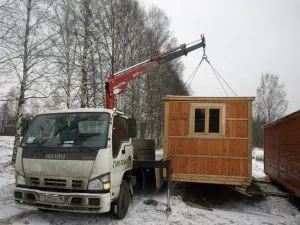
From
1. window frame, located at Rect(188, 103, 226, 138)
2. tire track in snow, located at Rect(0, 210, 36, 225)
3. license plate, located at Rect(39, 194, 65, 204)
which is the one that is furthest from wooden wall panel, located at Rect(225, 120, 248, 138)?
tire track in snow, located at Rect(0, 210, 36, 225)

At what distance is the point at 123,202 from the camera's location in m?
7.15

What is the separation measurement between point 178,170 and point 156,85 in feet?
61.7

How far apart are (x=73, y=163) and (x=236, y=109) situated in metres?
5.17

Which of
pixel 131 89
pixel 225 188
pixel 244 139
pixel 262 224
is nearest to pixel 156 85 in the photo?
pixel 131 89

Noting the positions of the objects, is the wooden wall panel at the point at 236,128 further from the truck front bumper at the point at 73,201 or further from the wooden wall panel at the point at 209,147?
the truck front bumper at the point at 73,201

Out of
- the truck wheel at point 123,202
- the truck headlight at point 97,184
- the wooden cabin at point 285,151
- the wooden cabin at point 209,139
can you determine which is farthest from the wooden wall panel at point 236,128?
the truck headlight at point 97,184

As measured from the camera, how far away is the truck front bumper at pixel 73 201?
597 centimetres

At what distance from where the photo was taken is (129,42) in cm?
2225

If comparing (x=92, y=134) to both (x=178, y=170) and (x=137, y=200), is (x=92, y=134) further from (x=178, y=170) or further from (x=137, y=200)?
(x=178, y=170)

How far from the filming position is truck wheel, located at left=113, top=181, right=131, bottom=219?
688 centimetres

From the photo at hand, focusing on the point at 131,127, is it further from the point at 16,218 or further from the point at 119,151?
the point at 16,218

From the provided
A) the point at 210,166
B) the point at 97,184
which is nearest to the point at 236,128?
the point at 210,166

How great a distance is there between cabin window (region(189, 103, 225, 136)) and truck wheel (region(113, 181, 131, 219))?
10.1ft

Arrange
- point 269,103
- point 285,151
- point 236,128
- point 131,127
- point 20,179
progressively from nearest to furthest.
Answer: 1. point 20,179
2. point 131,127
3. point 236,128
4. point 285,151
5. point 269,103
